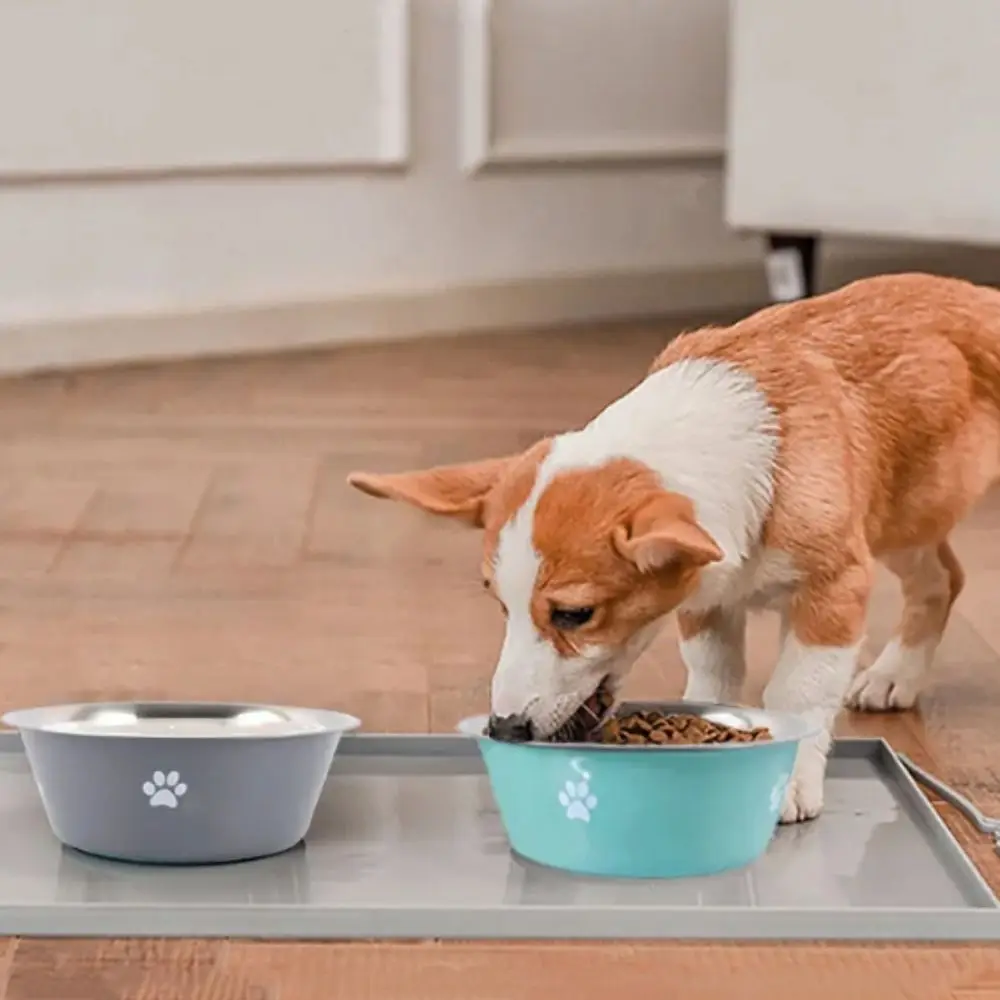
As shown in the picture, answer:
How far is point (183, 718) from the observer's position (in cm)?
134

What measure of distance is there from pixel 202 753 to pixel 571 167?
2950 mm

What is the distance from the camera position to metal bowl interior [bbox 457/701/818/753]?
1.14 m

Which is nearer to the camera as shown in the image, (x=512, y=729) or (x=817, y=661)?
(x=512, y=729)

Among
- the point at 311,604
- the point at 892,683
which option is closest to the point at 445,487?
the point at 892,683

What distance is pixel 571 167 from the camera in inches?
156

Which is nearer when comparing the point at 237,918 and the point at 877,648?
the point at 237,918

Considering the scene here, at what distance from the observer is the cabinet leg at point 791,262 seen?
3.54 m

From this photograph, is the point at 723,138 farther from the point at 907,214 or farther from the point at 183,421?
the point at 183,421

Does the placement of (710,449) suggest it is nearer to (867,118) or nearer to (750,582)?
(750,582)

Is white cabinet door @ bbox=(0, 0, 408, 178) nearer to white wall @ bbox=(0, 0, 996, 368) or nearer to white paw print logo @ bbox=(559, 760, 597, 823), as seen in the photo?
white wall @ bbox=(0, 0, 996, 368)

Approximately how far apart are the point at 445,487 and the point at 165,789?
0.92 ft

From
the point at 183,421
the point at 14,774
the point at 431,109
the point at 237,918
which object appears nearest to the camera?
the point at 237,918

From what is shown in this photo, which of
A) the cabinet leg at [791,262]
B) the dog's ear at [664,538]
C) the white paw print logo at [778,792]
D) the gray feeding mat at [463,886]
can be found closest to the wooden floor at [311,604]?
the gray feeding mat at [463,886]

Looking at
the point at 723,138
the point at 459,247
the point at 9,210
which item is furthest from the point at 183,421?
the point at 723,138
